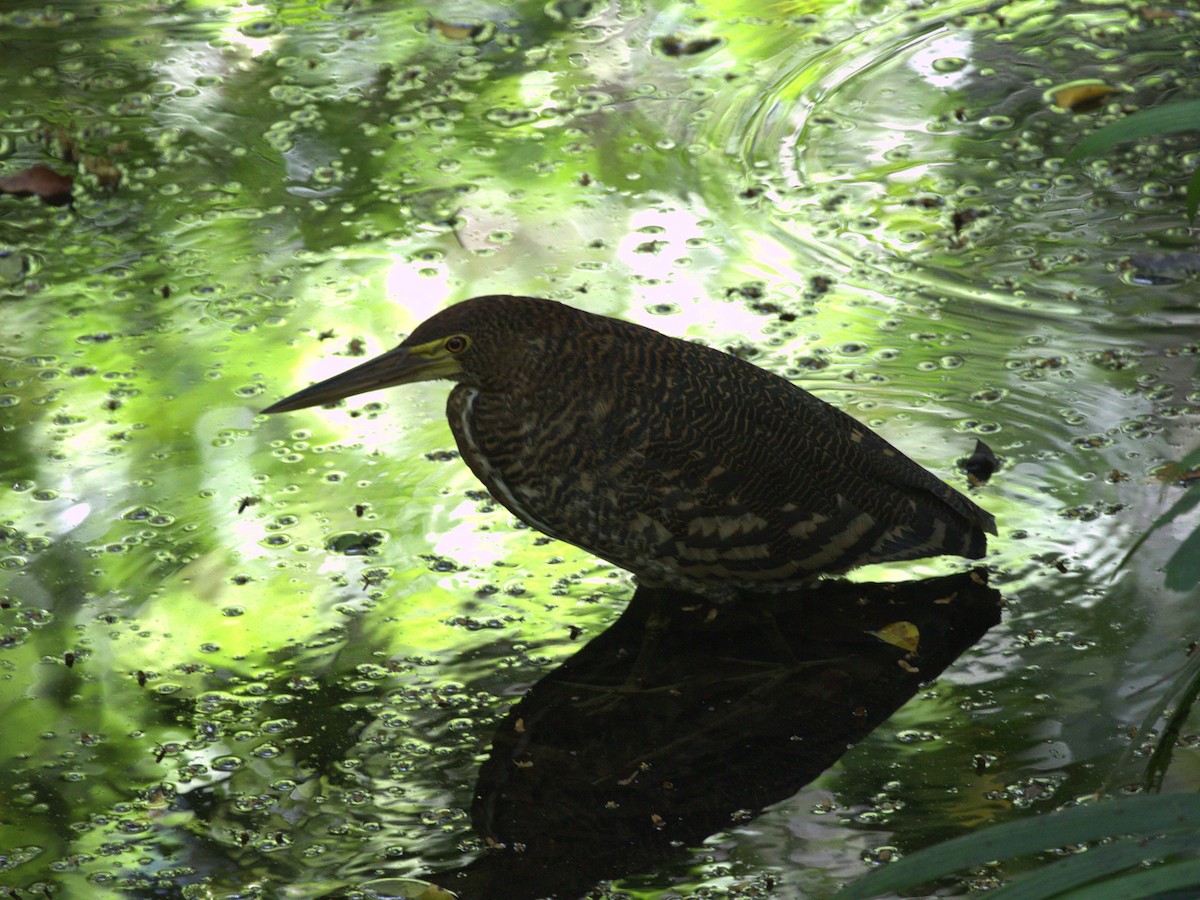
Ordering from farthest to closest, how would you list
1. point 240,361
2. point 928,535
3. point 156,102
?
point 156,102 → point 240,361 → point 928,535

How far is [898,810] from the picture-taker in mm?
2951

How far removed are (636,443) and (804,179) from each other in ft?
7.84

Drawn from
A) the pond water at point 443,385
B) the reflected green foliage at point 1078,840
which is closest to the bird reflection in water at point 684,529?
the pond water at point 443,385

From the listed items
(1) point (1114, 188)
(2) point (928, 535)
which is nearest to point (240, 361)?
(2) point (928, 535)

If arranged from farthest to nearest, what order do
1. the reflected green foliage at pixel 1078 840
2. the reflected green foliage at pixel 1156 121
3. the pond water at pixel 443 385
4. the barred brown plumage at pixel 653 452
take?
the barred brown plumage at pixel 653 452 < the pond water at pixel 443 385 < the reflected green foliage at pixel 1156 121 < the reflected green foliage at pixel 1078 840

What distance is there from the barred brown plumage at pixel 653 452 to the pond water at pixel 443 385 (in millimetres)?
325

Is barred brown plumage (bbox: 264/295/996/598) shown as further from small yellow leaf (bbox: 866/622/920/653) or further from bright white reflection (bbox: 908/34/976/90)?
bright white reflection (bbox: 908/34/976/90)

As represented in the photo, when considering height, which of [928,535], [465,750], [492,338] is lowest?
[465,750]

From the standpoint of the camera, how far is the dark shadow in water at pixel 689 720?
2.91m

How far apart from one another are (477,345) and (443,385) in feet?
3.82

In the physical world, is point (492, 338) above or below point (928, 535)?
above

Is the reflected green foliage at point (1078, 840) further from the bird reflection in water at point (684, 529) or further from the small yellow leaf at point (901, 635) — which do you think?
Result: the small yellow leaf at point (901, 635)

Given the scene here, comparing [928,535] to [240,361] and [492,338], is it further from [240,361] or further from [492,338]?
[240,361]

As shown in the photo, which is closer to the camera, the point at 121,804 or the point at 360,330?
the point at 121,804
